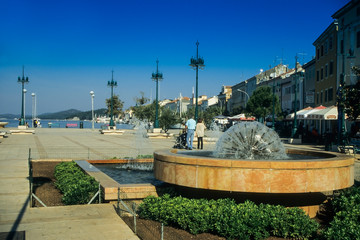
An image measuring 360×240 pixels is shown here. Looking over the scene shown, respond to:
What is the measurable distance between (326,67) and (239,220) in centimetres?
3707

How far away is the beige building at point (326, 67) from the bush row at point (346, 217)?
30452 millimetres

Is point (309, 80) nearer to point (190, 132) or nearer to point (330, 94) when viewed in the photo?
point (330, 94)

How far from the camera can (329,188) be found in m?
6.88

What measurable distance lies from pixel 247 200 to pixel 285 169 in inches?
32.8

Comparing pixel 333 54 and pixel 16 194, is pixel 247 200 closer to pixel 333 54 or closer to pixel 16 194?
pixel 16 194

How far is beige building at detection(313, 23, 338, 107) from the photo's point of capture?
36.9 m

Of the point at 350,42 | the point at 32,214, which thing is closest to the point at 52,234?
the point at 32,214

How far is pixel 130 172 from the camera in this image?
1235cm

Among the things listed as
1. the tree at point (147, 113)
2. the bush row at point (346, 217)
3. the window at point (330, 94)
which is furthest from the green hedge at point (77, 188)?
the tree at point (147, 113)

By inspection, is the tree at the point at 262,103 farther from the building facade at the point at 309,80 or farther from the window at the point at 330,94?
the window at the point at 330,94

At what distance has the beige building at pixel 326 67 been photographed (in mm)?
36875

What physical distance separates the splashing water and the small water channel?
233 cm

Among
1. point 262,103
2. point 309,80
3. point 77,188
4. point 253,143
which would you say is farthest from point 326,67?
point 77,188

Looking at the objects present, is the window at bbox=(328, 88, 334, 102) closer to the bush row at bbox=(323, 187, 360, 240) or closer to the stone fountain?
the bush row at bbox=(323, 187, 360, 240)
